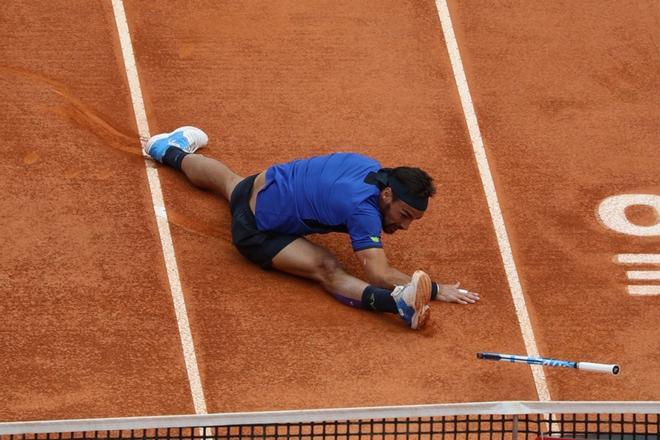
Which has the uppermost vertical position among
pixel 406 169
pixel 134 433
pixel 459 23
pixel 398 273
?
pixel 459 23

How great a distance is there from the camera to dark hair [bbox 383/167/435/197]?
10312 millimetres

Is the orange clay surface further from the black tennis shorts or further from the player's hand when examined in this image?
the black tennis shorts

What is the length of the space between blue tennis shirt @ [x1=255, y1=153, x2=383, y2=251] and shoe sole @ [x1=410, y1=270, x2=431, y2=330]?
18.9 inches

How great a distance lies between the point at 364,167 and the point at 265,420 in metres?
2.82

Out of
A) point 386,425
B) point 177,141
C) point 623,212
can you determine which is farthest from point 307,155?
point 386,425

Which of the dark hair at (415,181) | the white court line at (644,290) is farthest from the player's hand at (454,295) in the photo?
the white court line at (644,290)

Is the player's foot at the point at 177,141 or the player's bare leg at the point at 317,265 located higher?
the player's foot at the point at 177,141

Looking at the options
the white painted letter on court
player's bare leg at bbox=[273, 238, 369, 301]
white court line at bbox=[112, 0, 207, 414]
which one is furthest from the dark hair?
the white painted letter on court

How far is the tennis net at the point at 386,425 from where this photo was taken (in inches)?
327

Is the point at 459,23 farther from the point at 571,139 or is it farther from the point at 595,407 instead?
the point at 595,407

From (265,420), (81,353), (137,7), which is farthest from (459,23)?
(265,420)

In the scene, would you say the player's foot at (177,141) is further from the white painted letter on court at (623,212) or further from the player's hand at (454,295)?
the white painted letter on court at (623,212)

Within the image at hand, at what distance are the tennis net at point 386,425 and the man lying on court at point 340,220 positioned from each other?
0.98m

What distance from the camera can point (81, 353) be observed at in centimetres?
1023
